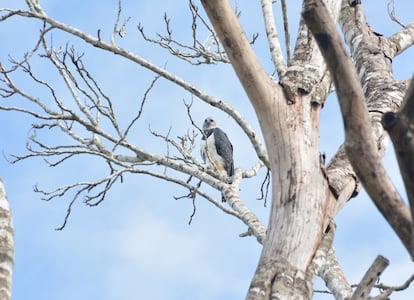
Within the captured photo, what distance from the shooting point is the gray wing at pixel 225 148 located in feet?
36.4

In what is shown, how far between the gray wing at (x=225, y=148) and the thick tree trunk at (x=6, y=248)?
25.1 ft

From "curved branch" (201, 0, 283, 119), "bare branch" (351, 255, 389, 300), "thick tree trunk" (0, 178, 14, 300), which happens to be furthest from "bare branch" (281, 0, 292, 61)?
"bare branch" (351, 255, 389, 300)

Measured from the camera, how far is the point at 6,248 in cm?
308

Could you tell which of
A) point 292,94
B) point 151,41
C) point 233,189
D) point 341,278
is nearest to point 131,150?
point 233,189

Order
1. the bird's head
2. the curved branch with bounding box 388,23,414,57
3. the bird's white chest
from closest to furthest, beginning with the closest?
the curved branch with bounding box 388,23,414,57, the bird's white chest, the bird's head

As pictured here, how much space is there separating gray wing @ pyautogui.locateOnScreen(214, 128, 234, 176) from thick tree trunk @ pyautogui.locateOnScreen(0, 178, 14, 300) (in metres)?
7.66

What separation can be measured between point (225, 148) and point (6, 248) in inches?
330

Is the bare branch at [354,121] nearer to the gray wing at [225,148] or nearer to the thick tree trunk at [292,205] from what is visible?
the thick tree trunk at [292,205]

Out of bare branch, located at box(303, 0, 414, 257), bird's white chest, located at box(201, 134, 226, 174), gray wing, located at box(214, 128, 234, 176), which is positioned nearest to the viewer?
bare branch, located at box(303, 0, 414, 257)

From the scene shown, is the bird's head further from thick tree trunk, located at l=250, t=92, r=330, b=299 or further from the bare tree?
thick tree trunk, located at l=250, t=92, r=330, b=299

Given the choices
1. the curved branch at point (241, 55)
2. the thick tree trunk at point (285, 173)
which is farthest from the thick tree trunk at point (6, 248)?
the curved branch at point (241, 55)

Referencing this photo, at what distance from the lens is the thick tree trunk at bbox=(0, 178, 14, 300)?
2.95 metres

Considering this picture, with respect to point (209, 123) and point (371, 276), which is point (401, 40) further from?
point (209, 123)

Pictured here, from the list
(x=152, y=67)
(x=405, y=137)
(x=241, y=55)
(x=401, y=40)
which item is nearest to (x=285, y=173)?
(x=241, y=55)
